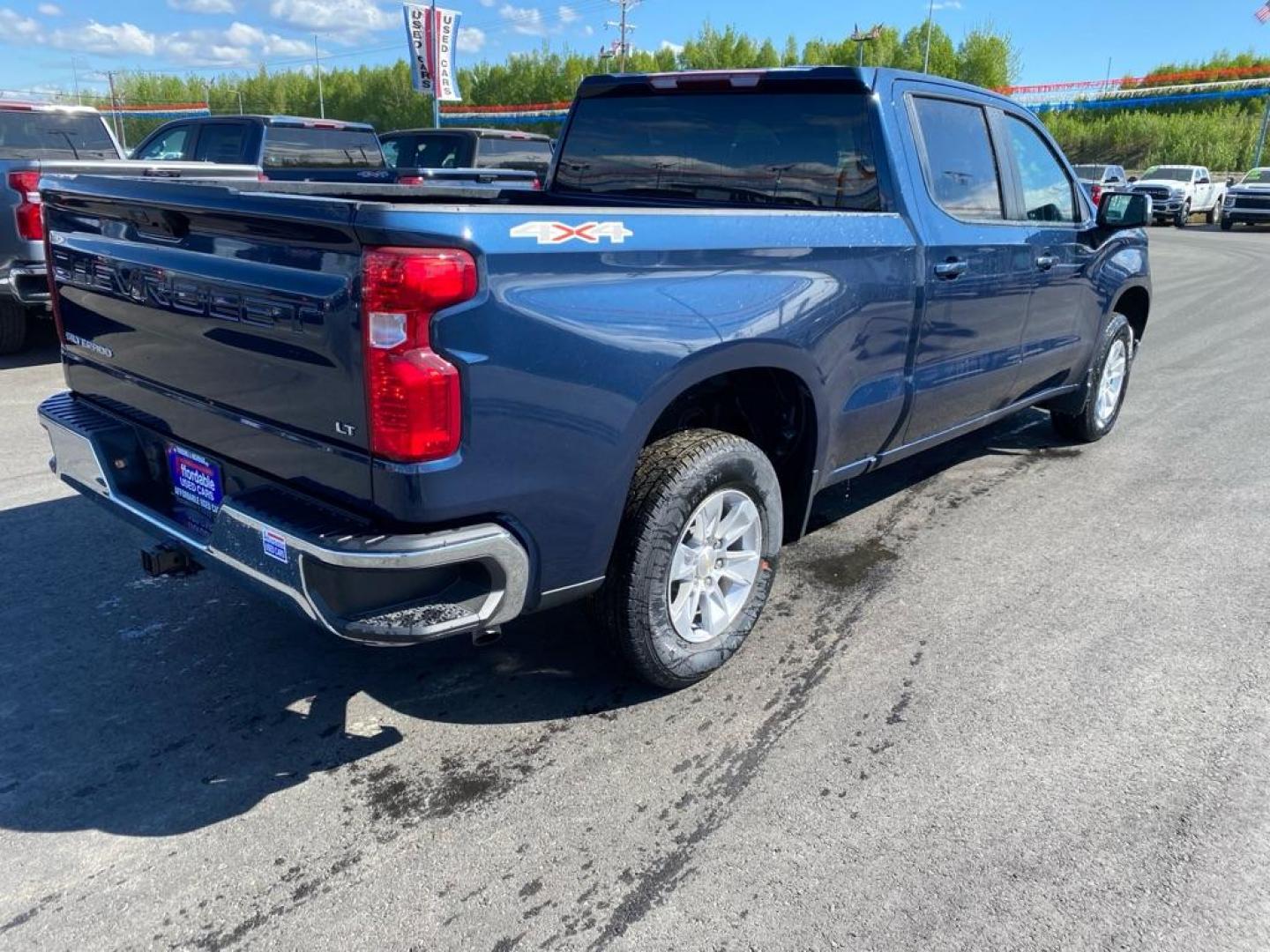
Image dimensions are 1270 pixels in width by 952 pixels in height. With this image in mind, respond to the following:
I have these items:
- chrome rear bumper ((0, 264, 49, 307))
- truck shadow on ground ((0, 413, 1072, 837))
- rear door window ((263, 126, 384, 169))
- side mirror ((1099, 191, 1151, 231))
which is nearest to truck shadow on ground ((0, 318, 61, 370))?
chrome rear bumper ((0, 264, 49, 307))

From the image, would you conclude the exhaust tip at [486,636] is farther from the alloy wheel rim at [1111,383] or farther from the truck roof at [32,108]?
the truck roof at [32,108]

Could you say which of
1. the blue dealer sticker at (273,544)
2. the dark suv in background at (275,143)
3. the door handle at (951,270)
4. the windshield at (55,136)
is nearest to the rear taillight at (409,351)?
the blue dealer sticker at (273,544)

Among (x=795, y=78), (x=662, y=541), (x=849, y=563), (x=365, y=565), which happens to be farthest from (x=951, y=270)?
(x=365, y=565)

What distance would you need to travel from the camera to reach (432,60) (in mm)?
22328

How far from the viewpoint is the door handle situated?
396 cm

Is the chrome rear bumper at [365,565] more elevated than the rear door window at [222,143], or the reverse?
the rear door window at [222,143]

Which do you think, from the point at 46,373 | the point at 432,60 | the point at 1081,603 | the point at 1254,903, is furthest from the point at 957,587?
the point at 432,60

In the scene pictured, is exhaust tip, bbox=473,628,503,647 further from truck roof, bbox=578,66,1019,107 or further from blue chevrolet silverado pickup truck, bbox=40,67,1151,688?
truck roof, bbox=578,66,1019,107

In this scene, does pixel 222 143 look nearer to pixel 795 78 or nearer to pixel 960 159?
pixel 795 78

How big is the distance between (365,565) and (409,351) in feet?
1.70

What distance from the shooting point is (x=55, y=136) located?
31.9 ft

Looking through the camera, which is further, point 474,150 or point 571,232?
point 474,150

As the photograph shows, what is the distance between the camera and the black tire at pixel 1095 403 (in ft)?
19.3

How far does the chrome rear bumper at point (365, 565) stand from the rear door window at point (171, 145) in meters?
10.1
